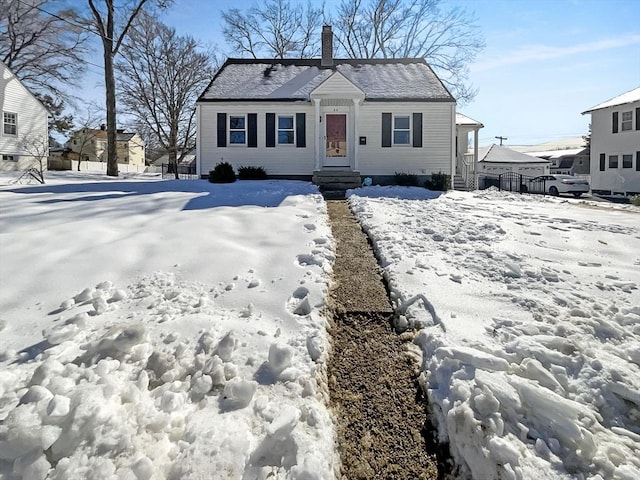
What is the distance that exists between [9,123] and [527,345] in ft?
101

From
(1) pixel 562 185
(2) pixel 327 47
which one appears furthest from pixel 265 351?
(1) pixel 562 185

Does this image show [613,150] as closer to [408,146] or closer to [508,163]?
[508,163]

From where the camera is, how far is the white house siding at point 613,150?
2348 cm

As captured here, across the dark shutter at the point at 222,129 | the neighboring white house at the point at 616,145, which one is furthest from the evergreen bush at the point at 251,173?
the neighboring white house at the point at 616,145

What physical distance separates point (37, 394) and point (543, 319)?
11.5 ft

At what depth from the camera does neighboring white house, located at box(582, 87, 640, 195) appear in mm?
23484

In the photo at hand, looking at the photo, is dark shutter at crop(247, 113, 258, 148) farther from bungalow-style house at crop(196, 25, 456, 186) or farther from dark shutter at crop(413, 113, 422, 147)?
dark shutter at crop(413, 113, 422, 147)

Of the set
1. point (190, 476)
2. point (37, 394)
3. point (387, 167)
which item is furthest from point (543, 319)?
point (387, 167)

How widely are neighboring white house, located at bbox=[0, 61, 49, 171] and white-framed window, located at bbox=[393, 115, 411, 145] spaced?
2035 centimetres

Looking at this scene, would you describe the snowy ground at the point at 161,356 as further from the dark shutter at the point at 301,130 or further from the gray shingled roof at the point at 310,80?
the gray shingled roof at the point at 310,80

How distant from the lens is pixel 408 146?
15.2m

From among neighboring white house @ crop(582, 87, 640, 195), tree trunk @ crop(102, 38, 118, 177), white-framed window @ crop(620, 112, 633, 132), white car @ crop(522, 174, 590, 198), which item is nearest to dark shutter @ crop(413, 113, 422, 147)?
white car @ crop(522, 174, 590, 198)

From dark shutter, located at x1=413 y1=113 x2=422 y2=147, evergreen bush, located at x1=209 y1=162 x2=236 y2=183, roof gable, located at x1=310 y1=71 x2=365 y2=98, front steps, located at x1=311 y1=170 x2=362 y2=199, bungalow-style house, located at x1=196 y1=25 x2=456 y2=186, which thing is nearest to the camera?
evergreen bush, located at x1=209 y1=162 x2=236 y2=183

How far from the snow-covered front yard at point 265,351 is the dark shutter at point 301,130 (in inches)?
408
